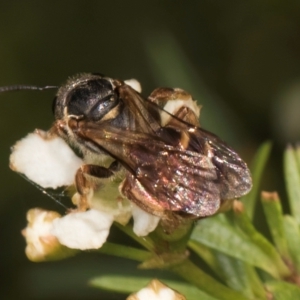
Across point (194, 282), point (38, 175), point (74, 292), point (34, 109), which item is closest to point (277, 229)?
point (194, 282)

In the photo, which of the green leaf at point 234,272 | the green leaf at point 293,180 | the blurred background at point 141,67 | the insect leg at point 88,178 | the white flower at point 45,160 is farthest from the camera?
the blurred background at point 141,67

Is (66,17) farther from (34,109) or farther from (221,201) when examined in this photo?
(221,201)

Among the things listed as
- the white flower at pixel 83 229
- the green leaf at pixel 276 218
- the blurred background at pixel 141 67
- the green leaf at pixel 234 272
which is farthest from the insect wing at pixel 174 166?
the blurred background at pixel 141 67

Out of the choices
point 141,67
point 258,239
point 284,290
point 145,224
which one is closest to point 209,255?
point 258,239

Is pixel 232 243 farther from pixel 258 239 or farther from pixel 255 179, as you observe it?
pixel 255 179

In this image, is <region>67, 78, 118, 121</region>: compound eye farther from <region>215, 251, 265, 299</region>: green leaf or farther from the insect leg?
<region>215, 251, 265, 299</region>: green leaf

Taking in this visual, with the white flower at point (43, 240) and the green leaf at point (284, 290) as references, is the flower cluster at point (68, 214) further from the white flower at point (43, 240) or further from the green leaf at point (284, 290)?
the green leaf at point (284, 290)
